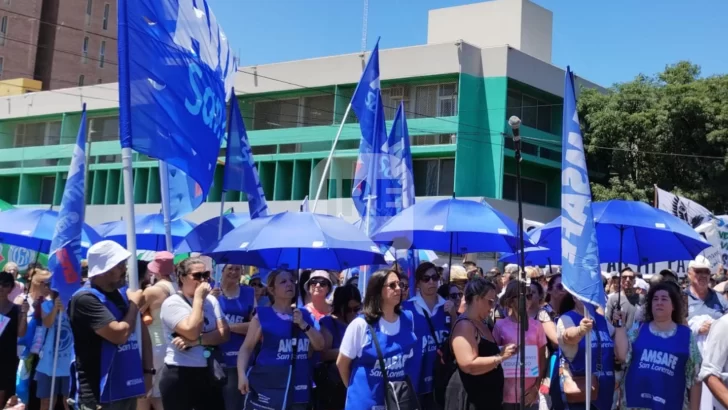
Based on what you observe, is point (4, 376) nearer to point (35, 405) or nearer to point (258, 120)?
point (35, 405)

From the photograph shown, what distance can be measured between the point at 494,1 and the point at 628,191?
10.2 m

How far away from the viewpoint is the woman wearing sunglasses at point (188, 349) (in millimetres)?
6555

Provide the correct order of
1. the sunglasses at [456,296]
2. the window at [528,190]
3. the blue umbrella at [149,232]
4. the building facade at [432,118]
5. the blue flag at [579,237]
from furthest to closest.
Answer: the window at [528,190]
the building facade at [432,118]
the blue umbrella at [149,232]
the sunglasses at [456,296]
the blue flag at [579,237]

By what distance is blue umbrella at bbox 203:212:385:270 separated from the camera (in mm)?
7062

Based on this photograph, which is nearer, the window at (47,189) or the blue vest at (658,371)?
the blue vest at (658,371)

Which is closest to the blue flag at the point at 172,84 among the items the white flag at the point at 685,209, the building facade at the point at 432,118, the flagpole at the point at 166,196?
the flagpole at the point at 166,196

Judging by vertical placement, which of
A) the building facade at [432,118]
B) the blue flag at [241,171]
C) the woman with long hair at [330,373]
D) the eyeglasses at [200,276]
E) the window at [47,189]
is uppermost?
the building facade at [432,118]

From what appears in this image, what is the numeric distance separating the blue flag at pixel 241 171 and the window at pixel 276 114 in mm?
24906

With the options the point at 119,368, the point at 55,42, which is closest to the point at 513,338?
the point at 119,368

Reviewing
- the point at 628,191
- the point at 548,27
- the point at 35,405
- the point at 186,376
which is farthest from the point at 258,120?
the point at 186,376

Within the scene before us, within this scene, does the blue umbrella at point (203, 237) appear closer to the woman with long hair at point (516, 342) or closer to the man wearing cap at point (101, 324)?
the man wearing cap at point (101, 324)

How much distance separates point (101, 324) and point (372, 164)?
609cm

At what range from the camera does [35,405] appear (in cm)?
920

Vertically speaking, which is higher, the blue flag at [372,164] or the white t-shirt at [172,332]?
the blue flag at [372,164]
